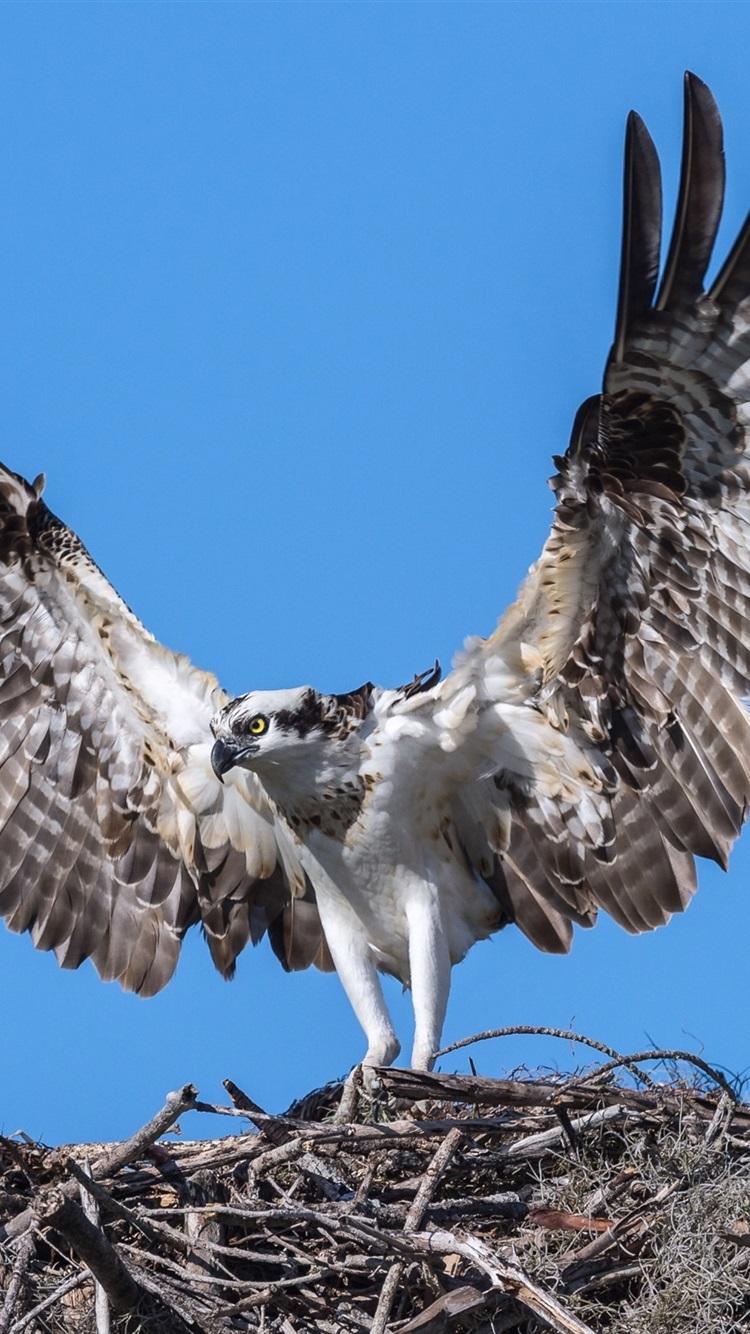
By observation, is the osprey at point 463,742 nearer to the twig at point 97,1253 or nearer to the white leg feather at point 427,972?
the white leg feather at point 427,972

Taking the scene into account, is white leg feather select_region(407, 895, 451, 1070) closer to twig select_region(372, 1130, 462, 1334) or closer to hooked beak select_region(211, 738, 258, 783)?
hooked beak select_region(211, 738, 258, 783)

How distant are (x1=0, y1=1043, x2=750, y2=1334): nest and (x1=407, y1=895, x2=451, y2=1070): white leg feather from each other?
0.81 m

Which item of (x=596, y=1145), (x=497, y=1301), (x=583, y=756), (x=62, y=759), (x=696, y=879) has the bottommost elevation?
(x=497, y=1301)

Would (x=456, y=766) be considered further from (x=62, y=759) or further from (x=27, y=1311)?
(x=27, y=1311)

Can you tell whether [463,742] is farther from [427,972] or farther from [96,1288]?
[96,1288]

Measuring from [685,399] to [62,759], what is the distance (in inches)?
125

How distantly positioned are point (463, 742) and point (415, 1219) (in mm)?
2305

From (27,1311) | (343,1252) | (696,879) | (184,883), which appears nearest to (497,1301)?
(343,1252)

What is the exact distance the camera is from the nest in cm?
596

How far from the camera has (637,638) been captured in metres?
7.70

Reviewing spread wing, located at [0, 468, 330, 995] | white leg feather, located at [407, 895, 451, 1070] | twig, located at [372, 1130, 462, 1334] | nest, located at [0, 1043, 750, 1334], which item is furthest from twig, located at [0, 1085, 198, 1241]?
spread wing, located at [0, 468, 330, 995]

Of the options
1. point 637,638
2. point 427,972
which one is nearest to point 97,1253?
point 427,972

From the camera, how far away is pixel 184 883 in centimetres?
874

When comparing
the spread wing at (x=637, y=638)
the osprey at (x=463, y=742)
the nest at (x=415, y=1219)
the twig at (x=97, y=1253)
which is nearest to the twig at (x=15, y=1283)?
the nest at (x=415, y=1219)
